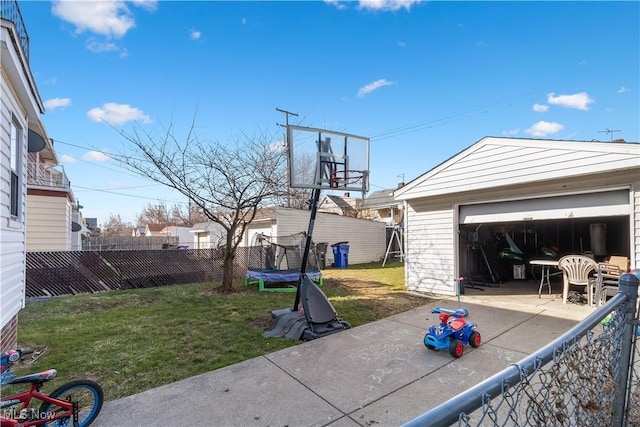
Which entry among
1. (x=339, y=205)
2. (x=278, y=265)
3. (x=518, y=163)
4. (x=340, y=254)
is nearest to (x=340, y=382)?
(x=518, y=163)

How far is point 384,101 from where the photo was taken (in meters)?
13.5

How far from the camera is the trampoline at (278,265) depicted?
914 centimetres

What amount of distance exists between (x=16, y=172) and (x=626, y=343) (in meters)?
6.72

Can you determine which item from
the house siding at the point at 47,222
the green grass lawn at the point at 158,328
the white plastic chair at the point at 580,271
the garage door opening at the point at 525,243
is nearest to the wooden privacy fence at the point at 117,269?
the green grass lawn at the point at 158,328

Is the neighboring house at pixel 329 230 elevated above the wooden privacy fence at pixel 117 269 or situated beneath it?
elevated above

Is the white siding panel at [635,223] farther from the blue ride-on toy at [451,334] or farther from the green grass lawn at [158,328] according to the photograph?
the green grass lawn at [158,328]

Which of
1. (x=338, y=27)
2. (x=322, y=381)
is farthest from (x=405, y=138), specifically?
(x=322, y=381)

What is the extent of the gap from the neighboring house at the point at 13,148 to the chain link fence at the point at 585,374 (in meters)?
4.63

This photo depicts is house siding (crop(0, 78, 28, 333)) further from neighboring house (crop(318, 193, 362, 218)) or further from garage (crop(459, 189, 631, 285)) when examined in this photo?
neighboring house (crop(318, 193, 362, 218))

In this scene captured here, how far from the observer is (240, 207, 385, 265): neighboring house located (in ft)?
45.3

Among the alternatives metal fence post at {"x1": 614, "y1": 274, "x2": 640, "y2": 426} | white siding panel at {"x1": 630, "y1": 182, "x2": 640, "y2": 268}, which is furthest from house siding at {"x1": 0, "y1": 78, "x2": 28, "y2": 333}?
white siding panel at {"x1": 630, "y1": 182, "x2": 640, "y2": 268}

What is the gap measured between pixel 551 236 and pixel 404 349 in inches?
375

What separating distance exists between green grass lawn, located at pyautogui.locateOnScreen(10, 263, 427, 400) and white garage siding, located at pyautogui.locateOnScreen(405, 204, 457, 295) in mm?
739

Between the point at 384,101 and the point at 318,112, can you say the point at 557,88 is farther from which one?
the point at 318,112
